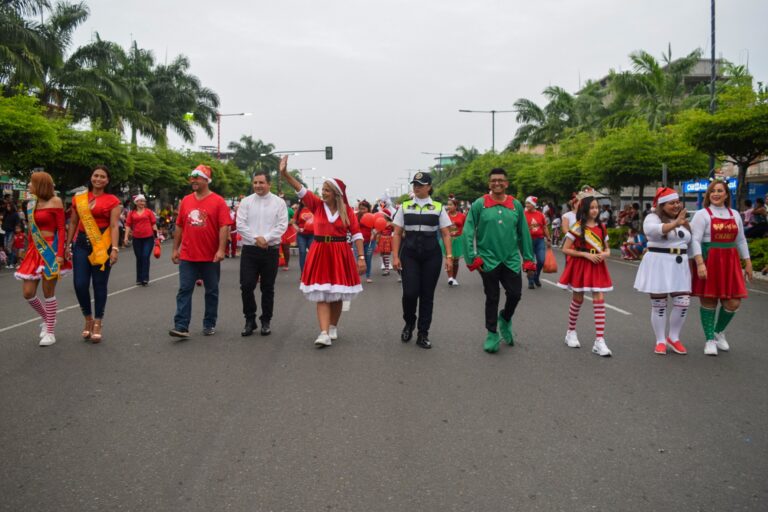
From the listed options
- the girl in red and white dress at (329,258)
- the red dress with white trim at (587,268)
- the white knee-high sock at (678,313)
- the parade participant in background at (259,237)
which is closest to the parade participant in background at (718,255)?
the white knee-high sock at (678,313)

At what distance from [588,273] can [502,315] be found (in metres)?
0.99

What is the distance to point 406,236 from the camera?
729 centimetres

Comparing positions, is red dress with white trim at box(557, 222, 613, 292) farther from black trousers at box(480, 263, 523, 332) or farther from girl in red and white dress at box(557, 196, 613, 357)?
black trousers at box(480, 263, 523, 332)

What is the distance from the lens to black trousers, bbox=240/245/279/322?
308 inches

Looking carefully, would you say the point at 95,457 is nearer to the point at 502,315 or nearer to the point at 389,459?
the point at 389,459

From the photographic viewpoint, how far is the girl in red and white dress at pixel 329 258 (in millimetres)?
7141

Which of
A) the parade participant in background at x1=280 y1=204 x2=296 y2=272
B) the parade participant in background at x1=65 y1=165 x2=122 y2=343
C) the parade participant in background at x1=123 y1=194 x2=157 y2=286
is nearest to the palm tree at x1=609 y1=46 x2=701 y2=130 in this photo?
the parade participant in background at x1=280 y1=204 x2=296 y2=272

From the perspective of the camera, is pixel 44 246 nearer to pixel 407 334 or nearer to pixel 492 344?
pixel 407 334

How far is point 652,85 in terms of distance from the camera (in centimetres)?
3756

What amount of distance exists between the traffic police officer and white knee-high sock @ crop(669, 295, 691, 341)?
231cm

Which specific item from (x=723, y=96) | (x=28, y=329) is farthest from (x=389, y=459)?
(x=723, y=96)

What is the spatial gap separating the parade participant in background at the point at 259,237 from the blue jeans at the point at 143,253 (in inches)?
221

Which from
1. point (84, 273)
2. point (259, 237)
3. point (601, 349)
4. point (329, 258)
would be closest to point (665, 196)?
point (601, 349)

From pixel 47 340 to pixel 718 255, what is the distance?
6.94 metres
